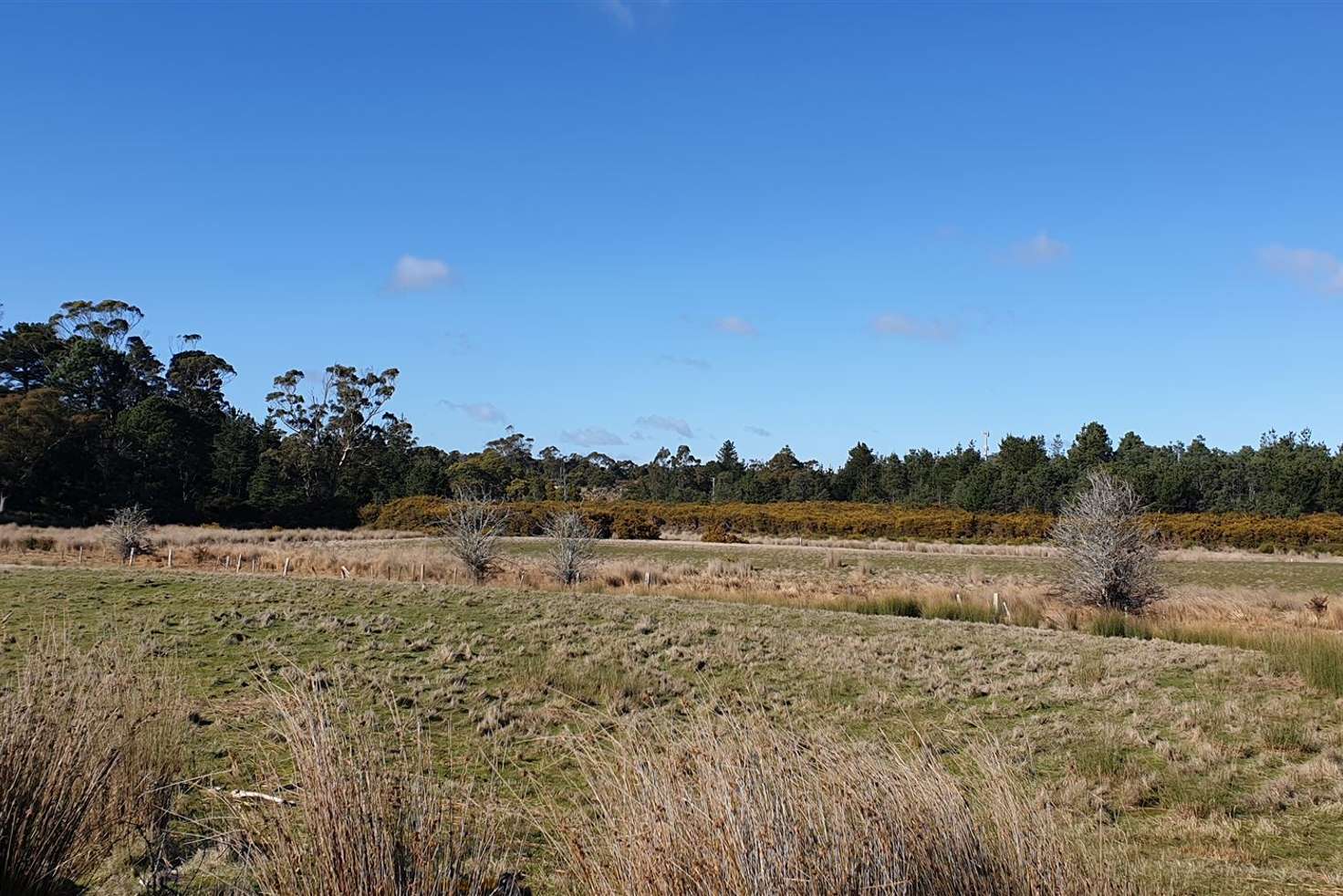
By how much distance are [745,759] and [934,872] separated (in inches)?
31.1

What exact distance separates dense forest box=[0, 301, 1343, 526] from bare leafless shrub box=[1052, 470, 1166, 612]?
3301cm

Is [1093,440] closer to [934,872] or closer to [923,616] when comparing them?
[923,616]

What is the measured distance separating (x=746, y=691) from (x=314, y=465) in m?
77.6

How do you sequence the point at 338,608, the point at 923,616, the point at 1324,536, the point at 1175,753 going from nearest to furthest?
the point at 1175,753 < the point at 338,608 < the point at 923,616 < the point at 1324,536

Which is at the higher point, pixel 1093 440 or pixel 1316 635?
pixel 1093 440

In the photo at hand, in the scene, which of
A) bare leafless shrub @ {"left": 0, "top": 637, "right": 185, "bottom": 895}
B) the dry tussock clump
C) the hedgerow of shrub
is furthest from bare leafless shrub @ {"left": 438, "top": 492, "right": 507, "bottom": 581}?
the dry tussock clump

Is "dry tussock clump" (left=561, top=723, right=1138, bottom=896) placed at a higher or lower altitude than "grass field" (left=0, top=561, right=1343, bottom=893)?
higher

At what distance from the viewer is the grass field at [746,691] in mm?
7613

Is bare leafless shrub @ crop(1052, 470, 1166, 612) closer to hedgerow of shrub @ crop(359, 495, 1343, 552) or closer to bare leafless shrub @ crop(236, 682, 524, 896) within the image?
bare leafless shrub @ crop(236, 682, 524, 896)

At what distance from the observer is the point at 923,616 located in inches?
1012

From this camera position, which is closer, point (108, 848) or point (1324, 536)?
point (108, 848)

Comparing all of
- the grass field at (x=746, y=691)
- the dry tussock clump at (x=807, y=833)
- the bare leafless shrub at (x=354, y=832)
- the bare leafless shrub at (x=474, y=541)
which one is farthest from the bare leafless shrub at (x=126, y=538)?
the dry tussock clump at (x=807, y=833)

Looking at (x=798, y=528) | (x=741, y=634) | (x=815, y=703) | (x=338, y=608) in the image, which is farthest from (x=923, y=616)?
(x=798, y=528)

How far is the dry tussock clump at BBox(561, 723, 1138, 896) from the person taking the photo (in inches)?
133
